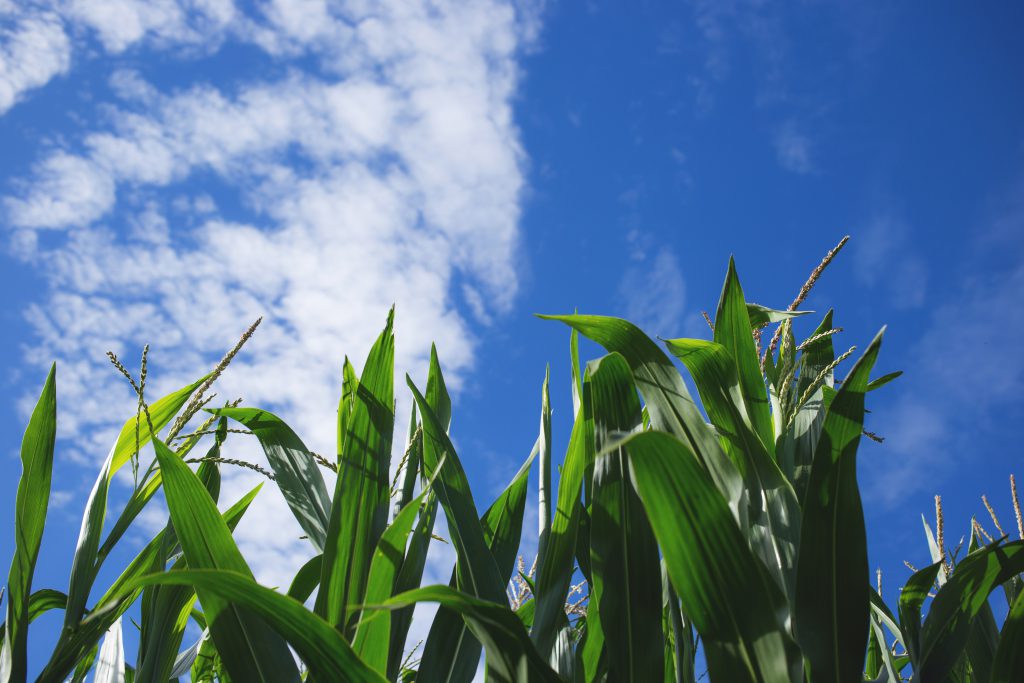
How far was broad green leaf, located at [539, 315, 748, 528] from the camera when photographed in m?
0.93

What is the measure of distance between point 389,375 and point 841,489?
627mm

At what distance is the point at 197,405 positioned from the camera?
3.42 ft

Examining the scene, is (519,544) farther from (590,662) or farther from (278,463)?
(278,463)

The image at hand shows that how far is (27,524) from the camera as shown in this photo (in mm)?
1014

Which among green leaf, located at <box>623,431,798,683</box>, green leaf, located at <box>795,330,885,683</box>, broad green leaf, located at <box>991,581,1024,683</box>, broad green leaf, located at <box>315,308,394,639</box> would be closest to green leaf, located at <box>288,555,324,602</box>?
broad green leaf, located at <box>315,308,394,639</box>

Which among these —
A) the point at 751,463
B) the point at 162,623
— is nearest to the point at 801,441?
the point at 751,463

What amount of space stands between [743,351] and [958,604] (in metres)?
0.43

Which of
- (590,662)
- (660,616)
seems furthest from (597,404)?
(590,662)

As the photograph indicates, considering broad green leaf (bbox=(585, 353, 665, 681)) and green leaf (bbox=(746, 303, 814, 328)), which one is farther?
green leaf (bbox=(746, 303, 814, 328))

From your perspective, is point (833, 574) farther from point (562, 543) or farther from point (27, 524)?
point (27, 524)

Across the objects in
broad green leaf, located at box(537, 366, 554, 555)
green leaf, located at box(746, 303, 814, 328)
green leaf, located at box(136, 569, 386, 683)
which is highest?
green leaf, located at box(746, 303, 814, 328)

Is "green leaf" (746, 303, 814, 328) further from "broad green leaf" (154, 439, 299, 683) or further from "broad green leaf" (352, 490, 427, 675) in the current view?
"broad green leaf" (154, 439, 299, 683)

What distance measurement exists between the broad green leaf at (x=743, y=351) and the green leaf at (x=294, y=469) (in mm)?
653

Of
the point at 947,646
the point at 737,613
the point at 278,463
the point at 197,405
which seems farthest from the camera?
the point at 278,463
